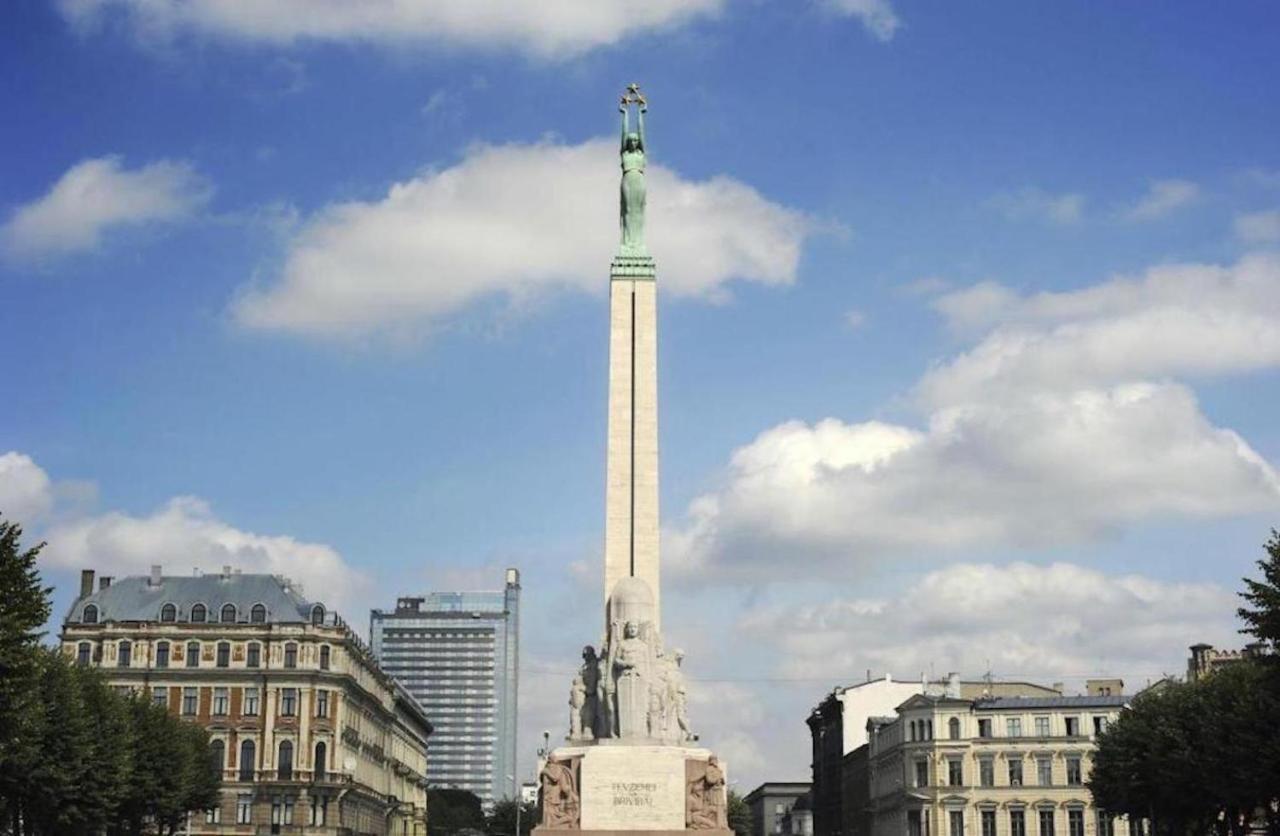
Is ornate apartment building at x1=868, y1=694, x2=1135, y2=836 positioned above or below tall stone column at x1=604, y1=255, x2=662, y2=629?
below

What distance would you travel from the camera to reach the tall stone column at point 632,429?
179ft

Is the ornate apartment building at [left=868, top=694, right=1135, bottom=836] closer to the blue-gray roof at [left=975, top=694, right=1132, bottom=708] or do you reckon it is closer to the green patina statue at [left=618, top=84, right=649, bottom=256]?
the blue-gray roof at [left=975, top=694, right=1132, bottom=708]

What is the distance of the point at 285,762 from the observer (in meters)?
99.0

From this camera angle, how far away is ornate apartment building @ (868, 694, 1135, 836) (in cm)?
10344

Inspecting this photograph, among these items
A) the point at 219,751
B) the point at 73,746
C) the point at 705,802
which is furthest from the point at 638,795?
the point at 219,751

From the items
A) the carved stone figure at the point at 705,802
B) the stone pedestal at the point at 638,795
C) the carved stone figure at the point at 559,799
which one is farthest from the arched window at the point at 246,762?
the carved stone figure at the point at 705,802

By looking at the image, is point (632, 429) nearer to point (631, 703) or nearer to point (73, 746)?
point (631, 703)

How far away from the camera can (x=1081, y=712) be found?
105 meters

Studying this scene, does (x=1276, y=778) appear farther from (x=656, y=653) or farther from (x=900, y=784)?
(x=900, y=784)

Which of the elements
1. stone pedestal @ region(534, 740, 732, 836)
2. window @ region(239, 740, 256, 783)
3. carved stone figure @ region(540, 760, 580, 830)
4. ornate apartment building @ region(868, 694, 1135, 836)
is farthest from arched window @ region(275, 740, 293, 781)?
stone pedestal @ region(534, 740, 732, 836)

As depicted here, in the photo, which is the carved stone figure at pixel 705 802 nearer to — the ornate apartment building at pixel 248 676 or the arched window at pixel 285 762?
the ornate apartment building at pixel 248 676

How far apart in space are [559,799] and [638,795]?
7.79ft

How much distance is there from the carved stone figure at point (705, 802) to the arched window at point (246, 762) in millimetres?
59329

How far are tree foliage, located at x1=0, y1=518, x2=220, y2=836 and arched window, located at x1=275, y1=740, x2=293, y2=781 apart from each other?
8473 mm
